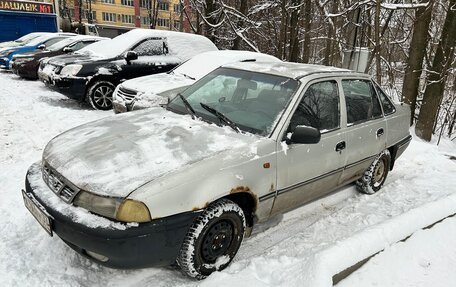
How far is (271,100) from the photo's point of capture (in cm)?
356

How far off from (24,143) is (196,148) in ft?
13.6

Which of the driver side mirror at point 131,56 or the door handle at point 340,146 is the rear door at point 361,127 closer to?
the door handle at point 340,146

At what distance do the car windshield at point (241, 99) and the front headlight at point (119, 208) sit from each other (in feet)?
4.16

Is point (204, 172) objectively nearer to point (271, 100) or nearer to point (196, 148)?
point (196, 148)

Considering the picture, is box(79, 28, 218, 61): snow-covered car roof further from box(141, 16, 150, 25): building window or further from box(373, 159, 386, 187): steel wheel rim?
box(141, 16, 150, 25): building window

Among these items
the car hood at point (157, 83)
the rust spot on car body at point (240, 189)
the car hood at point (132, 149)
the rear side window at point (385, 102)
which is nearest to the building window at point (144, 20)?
the car hood at point (157, 83)

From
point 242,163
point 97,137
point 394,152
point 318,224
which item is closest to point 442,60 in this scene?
point 394,152

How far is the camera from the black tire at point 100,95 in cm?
801

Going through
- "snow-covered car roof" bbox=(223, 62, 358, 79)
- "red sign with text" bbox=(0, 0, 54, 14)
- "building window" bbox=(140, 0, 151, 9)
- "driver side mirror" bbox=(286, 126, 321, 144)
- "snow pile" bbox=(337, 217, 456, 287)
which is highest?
"building window" bbox=(140, 0, 151, 9)

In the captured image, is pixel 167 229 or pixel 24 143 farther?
pixel 24 143

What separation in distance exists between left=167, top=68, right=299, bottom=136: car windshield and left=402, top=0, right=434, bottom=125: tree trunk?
665 cm

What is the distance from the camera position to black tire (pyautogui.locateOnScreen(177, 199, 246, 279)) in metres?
2.71

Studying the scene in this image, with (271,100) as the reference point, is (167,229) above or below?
below

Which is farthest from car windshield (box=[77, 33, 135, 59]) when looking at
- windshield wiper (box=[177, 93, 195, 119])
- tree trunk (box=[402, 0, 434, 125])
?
tree trunk (box=[402, 0, 434, 125])
